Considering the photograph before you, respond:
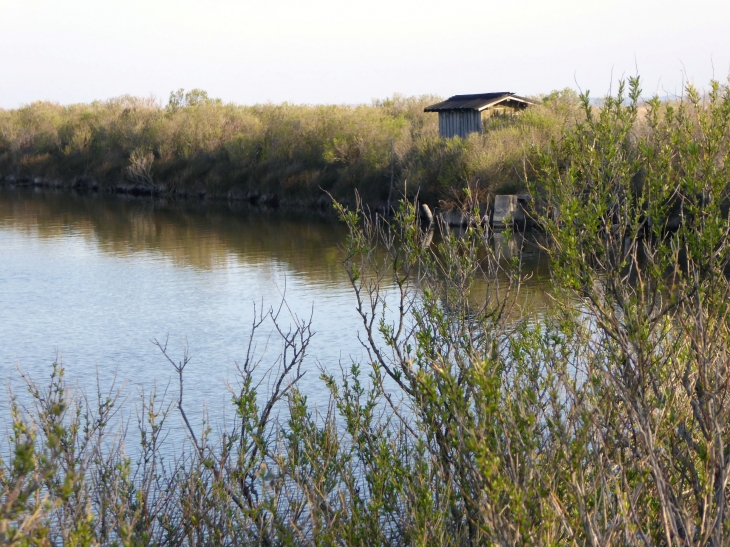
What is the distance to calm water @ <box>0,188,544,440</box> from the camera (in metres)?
13.8

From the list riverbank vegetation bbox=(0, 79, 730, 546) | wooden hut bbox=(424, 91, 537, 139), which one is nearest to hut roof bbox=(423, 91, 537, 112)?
wooden hut bbox=(424, 91, 537, 139)

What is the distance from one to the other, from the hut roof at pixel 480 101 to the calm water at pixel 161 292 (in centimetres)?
675

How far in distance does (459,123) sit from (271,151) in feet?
29.6

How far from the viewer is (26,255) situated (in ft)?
79.5

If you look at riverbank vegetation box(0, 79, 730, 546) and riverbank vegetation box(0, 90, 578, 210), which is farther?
riverbank vegetation box(0, 90, 578, 210)

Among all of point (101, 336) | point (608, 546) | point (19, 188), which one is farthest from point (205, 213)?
point (608, 546)

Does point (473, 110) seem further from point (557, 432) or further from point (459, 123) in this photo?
point (557, 432)

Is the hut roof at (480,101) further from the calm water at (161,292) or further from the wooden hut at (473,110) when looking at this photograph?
the calm water at (161,292)

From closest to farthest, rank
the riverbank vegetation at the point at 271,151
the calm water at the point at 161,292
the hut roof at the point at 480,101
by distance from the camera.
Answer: the calm water at the point at 161,292, the riverbank vegetation at the point at 271,151, the hut roof at the point at 480,101

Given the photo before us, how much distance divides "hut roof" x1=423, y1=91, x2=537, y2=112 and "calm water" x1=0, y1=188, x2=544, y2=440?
6.75 metres

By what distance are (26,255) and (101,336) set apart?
970 cm

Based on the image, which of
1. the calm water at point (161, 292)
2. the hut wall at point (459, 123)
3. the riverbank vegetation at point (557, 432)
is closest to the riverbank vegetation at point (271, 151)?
the hut wall at point (459, 123)

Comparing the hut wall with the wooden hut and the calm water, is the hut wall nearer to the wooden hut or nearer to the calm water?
the wooden hut

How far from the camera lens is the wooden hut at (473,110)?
1335 inches
